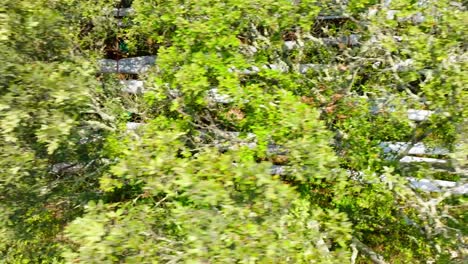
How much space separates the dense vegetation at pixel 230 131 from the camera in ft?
10.2

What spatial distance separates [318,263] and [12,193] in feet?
10.5

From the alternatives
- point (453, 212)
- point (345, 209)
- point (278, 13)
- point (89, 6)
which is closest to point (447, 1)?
point (278, 13)

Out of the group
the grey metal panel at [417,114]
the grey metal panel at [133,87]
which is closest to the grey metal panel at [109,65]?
the grey metal panel at [133,87]

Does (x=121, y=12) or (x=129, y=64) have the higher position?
(x=121, y=12)

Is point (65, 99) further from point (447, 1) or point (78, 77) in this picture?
point (447, 1)

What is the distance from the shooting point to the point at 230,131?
5.54 m

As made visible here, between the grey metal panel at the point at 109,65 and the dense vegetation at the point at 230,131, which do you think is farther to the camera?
the grey metal panel at the point at 109,65

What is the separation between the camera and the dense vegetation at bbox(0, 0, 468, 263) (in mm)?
3104

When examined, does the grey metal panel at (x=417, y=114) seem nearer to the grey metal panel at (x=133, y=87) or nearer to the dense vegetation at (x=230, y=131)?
the dense vegetation at (x=230, y=131)

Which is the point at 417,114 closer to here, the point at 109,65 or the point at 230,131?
the point at 230,131

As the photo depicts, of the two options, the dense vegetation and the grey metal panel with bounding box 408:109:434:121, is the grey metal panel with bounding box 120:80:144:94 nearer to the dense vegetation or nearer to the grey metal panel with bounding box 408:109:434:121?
the dense vegetation

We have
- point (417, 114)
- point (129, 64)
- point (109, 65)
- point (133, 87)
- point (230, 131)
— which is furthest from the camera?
point (129, 64)


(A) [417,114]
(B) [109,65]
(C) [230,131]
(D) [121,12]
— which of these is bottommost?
(C) [230,131]

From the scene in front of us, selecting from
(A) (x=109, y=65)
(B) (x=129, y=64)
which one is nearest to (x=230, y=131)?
(B) (x=129, y=64)
